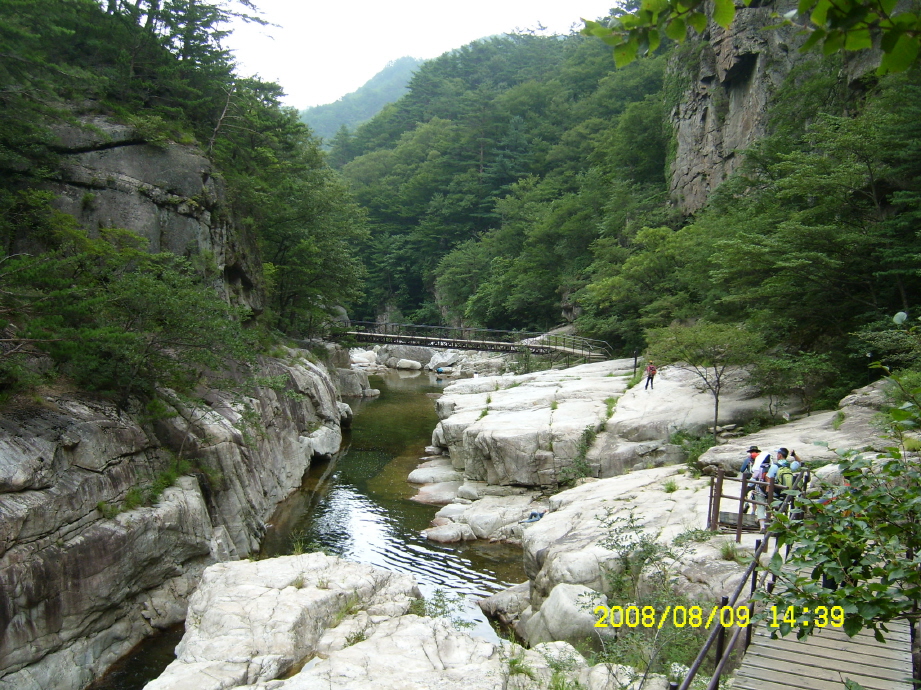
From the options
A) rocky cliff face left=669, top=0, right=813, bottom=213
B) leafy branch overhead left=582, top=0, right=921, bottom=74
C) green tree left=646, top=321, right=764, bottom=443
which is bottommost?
green tree left=646, top=321, right=764, bottom=443

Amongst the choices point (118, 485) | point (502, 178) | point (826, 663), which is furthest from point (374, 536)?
point (502, 178)

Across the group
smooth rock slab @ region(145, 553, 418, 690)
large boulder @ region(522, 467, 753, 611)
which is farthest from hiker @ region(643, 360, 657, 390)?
smooth rock slab @ region(145, 553, 418, 690)

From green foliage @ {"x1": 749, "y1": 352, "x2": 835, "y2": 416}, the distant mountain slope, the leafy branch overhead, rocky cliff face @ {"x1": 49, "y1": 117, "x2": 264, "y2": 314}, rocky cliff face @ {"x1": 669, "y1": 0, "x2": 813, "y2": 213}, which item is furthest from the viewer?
the distant mountain slope

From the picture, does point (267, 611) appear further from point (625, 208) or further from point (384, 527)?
point (625, 208)

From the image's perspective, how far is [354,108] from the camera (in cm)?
14875

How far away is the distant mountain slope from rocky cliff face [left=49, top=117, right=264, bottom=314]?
118m

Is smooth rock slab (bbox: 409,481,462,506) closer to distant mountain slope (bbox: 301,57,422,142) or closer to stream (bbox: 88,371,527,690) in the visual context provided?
stream (bbox: 88,371,527,690)

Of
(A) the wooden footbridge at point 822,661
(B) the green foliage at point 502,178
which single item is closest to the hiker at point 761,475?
(A) the wooden footbridge at point 822,661

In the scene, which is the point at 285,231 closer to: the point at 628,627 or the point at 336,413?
the point at 336,413

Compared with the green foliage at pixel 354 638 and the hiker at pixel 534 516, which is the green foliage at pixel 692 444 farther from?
the green foliage at pixel 354 638

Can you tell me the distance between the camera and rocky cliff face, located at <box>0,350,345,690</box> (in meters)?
8.66

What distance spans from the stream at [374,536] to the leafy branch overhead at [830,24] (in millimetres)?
10687

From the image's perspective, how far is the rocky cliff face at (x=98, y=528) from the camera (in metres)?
8.66

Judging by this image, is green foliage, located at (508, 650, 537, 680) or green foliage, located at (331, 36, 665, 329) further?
green foliage, located at (331, 36, 665, 329)
